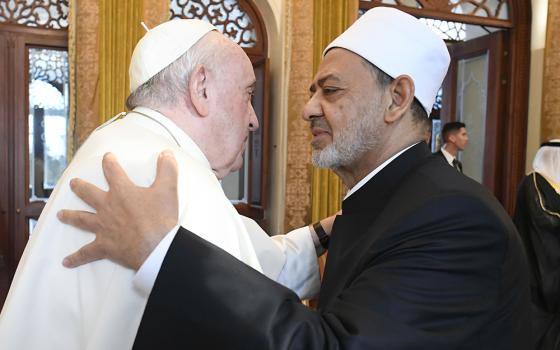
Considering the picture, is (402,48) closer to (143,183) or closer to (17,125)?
(143,183)

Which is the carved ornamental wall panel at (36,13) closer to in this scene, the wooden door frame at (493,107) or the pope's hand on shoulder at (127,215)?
the pope's hand on shoulder at (127,215)

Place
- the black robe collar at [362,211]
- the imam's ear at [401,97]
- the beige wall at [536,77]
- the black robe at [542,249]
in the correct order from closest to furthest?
the black robe collar at [362,211] < the imam's ear at [401,97] < the black robe at [542,249] < the beige wall at [536,77]

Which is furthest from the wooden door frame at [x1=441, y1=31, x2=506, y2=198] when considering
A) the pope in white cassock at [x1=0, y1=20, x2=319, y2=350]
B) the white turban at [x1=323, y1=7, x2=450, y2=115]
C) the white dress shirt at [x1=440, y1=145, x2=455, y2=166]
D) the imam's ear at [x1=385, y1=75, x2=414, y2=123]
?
the pope in white cassock at [x1=0, y1=20, x2=319, y2=350]

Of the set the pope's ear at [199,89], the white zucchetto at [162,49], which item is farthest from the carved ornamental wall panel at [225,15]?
the pope's ear at [199,89]

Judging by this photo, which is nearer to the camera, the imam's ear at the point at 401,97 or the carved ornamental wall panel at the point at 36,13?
the imam's ear at the point at 401,97

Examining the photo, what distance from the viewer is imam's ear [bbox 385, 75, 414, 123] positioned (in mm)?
1646

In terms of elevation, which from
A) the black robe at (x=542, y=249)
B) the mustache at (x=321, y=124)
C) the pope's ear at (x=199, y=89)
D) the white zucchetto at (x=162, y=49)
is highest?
the white zucchetto at (x=162, y=49)

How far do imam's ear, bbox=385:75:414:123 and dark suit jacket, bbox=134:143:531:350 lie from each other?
17 cm

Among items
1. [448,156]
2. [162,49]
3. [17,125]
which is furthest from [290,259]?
[448,156]

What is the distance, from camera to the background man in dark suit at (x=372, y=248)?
1000mm

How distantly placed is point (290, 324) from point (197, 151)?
0.54m

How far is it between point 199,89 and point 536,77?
5911 millimetres

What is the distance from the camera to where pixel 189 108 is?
1.36 metres

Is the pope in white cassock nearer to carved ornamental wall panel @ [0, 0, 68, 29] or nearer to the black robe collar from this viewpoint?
the black robe collar
